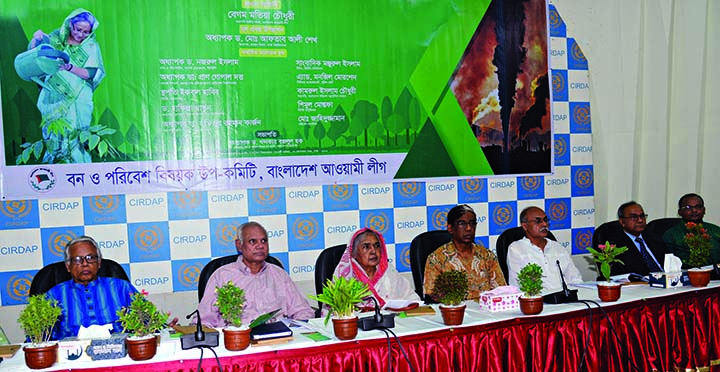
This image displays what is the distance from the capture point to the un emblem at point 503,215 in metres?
5.16

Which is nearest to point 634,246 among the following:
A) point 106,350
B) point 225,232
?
point 225,232

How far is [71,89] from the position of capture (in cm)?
414

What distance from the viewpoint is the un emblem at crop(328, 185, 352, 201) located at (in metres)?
4.70

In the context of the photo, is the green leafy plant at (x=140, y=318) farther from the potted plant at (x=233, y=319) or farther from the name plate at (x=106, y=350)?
the potted plant at (x=233, y=319)

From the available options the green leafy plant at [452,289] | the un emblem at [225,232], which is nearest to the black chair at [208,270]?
the un emblem at [225,232]

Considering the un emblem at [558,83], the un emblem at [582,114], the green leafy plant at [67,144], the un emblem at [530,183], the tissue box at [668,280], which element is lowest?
the tissue box at [668,280]

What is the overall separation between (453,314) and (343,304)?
52 centimetres

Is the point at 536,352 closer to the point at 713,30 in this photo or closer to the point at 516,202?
the point at 516,202

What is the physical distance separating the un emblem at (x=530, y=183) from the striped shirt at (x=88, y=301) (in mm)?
3089

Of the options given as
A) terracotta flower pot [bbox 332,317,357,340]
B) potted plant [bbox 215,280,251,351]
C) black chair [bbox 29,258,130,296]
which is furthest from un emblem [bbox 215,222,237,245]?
terracotta flower pot [bbox 332,317,357,340]

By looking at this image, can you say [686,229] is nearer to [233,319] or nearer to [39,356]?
[233,319]

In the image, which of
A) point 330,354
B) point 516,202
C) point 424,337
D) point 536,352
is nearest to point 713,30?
point 516,202

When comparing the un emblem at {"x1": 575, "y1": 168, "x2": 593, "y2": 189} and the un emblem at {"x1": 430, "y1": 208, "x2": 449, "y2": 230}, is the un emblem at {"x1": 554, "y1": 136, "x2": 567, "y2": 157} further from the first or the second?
the un emblem at {"x1": 430, "y1": 208, "x2": 449, "y2": 230}

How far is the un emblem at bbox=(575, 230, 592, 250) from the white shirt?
1107 mm
